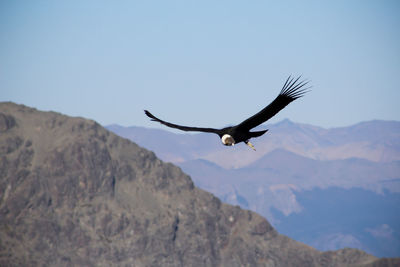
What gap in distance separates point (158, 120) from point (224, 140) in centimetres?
584

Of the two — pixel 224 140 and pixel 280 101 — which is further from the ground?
pixel 280 101

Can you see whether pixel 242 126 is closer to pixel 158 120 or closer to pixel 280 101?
pixel 280 101

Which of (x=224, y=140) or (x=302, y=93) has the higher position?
(x=302, y=93)

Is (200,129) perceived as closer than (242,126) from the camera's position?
No

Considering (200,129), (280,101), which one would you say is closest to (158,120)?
(200,129)

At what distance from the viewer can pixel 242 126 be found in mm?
32188

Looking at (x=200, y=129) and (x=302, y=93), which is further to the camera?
(x=200, y=129)

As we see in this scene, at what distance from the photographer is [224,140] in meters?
31.4

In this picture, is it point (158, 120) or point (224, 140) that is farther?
point (158, 120)

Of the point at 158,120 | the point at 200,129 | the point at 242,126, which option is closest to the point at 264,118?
the point at 242,126

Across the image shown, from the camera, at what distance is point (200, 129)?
34719mm

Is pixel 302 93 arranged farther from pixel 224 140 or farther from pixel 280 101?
pixel 224 140

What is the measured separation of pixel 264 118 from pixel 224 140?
2419 mm

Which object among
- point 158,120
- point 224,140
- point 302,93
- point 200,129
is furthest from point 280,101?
point 158,120
